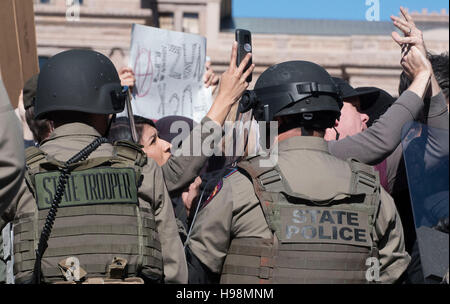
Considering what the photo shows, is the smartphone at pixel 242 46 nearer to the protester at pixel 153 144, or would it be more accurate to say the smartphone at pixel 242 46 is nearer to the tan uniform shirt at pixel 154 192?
the protester at pixel 153 144

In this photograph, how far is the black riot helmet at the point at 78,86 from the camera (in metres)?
3.56

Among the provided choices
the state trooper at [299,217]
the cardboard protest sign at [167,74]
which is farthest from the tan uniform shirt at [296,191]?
the cardboard protest sign at [167,74]

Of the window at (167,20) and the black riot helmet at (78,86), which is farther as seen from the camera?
the window at (167,20)

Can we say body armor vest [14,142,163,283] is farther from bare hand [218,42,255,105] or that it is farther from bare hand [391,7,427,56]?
bare hand [391,7,427,56]

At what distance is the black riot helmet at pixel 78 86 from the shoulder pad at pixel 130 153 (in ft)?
0.65

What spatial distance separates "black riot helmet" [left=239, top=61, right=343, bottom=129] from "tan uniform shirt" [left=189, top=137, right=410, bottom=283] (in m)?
0.12

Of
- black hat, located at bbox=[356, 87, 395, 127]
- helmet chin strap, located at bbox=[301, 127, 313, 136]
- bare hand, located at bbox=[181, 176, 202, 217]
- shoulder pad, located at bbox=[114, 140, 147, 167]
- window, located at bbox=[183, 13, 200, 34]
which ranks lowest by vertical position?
window, located at bbox=[183, 13, 200, 34]

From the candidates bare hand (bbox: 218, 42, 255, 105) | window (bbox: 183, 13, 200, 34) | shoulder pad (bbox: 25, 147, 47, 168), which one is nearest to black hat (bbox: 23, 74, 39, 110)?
shoulder pad (bbox: 25, 147, 47, 168)

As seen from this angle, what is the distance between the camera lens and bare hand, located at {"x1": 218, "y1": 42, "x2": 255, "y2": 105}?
158 inches

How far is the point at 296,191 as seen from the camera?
3.33 metres

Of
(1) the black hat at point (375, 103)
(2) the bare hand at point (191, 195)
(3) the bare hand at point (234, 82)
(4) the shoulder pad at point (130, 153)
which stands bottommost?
(2) the bare hand at point (191, 195)

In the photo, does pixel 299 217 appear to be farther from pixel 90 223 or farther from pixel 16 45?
pixel 16 45

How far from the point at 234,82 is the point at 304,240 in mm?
1127

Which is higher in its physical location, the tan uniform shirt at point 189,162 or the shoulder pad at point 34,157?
the shoulder pad at point 34,157
